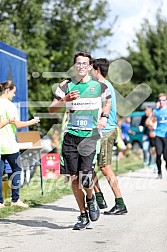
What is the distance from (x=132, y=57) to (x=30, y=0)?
24885 millimetres

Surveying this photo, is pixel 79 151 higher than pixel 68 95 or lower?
lower

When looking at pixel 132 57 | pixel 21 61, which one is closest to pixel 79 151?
pixel 21 61

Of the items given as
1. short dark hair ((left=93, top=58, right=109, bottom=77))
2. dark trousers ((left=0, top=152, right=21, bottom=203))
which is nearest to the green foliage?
dark trousers ((left=0, top=152, right=21, bottom=203))

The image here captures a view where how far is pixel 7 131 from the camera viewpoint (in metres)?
10.4

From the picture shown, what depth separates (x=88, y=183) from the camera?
27.3ft

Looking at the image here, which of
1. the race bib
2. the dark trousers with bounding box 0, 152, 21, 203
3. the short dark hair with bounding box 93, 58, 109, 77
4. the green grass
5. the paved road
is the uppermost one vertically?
the short dark hair with bounding box 93, 58, 109, 77

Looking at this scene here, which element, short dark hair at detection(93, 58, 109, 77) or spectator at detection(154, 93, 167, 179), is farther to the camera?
spectator at detection(154, 93, 167, 179)

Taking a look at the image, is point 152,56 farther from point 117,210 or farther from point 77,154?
point 77,154

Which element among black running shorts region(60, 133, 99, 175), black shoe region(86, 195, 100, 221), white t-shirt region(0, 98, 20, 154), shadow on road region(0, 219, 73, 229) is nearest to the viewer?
black running shorts region(60, 133, 99, 175)

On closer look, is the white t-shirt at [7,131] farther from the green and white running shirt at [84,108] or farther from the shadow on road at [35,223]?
the green and white running shirt at [84,108]

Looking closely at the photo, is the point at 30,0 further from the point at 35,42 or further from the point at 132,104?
the point at 132,104

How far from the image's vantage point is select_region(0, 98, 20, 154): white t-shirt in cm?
1030

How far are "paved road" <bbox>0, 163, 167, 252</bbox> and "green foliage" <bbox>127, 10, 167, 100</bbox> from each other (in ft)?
126

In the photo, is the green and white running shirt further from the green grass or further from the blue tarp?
the blue tarp
